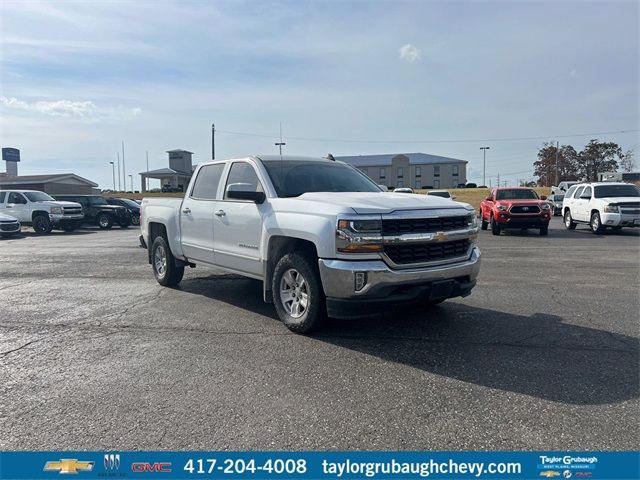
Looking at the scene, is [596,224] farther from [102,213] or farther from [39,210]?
[39,210]

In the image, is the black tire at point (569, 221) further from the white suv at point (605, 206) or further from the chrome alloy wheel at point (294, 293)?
the chrome alloy wheel at point (294, 293)

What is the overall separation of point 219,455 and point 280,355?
66.2 inches

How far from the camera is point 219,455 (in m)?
2.96

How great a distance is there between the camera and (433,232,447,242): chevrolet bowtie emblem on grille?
16.2 ft

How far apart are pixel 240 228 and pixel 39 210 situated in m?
19.8

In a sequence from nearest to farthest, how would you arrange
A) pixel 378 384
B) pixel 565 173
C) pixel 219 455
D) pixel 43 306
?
1. pixel 219 455
2. pixel 378 384
3. pixel 43 306
4. pixel 565 173

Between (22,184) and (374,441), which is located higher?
(22,184)

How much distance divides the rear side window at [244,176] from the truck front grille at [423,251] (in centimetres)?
200

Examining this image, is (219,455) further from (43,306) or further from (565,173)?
(565,173)

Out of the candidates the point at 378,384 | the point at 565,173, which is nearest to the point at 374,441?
the point at 378,384

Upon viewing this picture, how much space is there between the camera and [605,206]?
16375mm

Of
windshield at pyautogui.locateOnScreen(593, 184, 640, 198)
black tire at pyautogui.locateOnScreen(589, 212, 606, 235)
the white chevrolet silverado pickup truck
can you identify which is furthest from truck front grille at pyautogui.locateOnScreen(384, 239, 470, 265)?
windshield at pyautogui.locateOnScreen(593, 184, 640, 198)

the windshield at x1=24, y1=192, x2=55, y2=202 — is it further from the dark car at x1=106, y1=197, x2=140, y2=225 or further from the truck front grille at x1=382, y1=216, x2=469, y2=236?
the truck front grille at x1=382, y1=216, x2=469, y2=236

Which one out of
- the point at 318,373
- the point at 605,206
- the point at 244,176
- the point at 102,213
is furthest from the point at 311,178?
the point at 102,213
